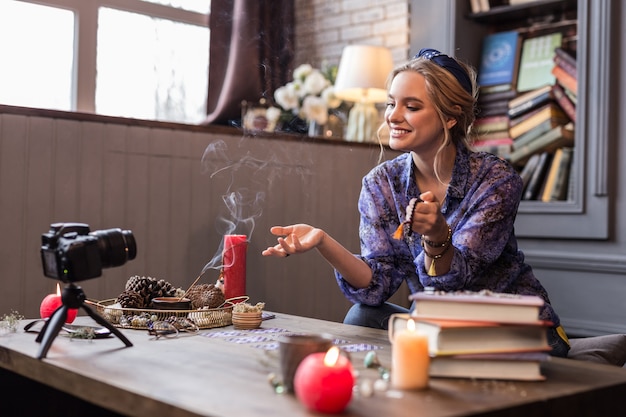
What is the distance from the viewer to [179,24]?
385 centimetres

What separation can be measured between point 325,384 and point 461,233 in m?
0.98

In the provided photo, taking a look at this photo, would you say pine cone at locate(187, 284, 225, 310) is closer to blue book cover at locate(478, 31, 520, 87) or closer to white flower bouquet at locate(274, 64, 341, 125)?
white flower bouquet at locate(274, 64, 341, 125)

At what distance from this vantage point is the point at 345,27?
407cm

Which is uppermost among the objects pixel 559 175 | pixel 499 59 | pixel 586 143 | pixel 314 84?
pixel 499 59

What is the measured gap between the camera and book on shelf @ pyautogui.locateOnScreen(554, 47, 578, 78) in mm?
3123

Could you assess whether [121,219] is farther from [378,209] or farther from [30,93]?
[30,93]

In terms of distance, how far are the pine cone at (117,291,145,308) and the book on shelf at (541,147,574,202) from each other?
6.47ft

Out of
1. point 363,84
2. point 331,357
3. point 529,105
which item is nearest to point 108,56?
point 363,84

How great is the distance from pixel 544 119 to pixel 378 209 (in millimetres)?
1416

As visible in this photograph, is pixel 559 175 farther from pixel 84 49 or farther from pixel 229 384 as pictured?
pixel 229 384

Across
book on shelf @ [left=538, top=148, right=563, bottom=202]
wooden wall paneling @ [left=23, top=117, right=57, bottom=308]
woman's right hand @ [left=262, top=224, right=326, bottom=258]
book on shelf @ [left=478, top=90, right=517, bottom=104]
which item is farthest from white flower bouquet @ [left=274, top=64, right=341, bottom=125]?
woman's right hand @ [left=262, top=224, right=326, bottom=258]

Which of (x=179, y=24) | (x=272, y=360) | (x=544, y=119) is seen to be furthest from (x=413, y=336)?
(x=179, y=24)

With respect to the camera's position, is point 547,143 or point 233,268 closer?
point 233,268

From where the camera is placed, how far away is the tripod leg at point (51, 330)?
1338 millimetres
